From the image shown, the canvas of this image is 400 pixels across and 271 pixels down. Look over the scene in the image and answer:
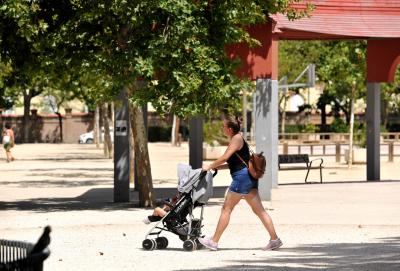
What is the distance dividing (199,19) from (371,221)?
539cm

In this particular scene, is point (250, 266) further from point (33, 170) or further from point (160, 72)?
point (33, 170)

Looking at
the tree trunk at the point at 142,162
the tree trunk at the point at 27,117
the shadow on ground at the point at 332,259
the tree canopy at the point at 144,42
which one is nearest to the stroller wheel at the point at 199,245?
the shadow on ground at the point at 332,259

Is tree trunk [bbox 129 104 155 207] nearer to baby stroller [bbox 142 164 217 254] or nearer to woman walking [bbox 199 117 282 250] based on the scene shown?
baby stroller [bbox 142 164 217 254]

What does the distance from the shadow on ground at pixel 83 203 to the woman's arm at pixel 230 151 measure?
824 centimetres

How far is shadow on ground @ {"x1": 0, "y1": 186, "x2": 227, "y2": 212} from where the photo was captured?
23922mm

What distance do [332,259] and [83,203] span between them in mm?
11994

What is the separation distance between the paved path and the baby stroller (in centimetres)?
17

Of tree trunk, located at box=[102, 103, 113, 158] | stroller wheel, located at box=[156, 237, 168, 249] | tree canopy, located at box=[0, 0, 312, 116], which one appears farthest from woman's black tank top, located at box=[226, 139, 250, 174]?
tree trunk, located at box=[102, 103, 113, 158]

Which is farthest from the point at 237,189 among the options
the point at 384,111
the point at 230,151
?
the point at 384,111

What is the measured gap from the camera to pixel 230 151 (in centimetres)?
1529

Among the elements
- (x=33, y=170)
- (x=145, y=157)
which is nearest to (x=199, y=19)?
(x=145, y=157)

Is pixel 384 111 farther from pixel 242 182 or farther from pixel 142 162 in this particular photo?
pixel 242 182

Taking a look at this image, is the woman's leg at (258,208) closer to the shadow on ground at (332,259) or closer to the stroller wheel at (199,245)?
the shadow on ground at (332,259)

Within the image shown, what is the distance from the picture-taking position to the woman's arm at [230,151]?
15242mm
